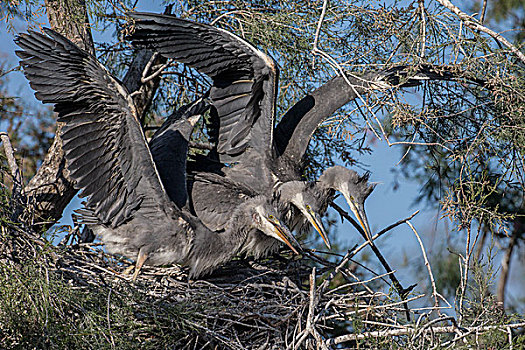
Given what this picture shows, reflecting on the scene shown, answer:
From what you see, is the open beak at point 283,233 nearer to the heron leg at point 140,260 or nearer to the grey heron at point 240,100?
the grey heron at point 240,100

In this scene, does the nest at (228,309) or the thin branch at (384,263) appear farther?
the thin branch at (384,263)

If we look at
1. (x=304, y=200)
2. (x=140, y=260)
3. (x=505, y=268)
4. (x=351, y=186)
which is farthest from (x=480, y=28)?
(x=140, y=260)

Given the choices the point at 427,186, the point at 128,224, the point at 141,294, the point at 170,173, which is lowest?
the point at 141,294

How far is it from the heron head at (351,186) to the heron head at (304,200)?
0.59 feet

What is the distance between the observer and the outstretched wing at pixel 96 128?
3.65 m

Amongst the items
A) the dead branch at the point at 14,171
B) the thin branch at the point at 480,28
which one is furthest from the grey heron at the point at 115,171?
the thin branch at the point at 480,28

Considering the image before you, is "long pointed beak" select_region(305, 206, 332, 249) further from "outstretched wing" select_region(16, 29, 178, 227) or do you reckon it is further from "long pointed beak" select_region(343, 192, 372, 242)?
"outstretched wing" select_region(16, 29, 178, 227)

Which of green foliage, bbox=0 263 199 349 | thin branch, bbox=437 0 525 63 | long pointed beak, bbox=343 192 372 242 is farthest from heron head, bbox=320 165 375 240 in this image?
green foliage, bbox=0 263 199 349

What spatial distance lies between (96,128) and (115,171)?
0.85 ft

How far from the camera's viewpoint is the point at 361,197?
4.50 meters

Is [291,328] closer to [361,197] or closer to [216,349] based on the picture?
[216,349]

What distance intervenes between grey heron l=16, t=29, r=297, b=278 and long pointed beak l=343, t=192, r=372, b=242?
569 mm

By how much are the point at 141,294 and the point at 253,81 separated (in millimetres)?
1567

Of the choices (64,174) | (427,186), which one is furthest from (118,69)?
(427,186)
